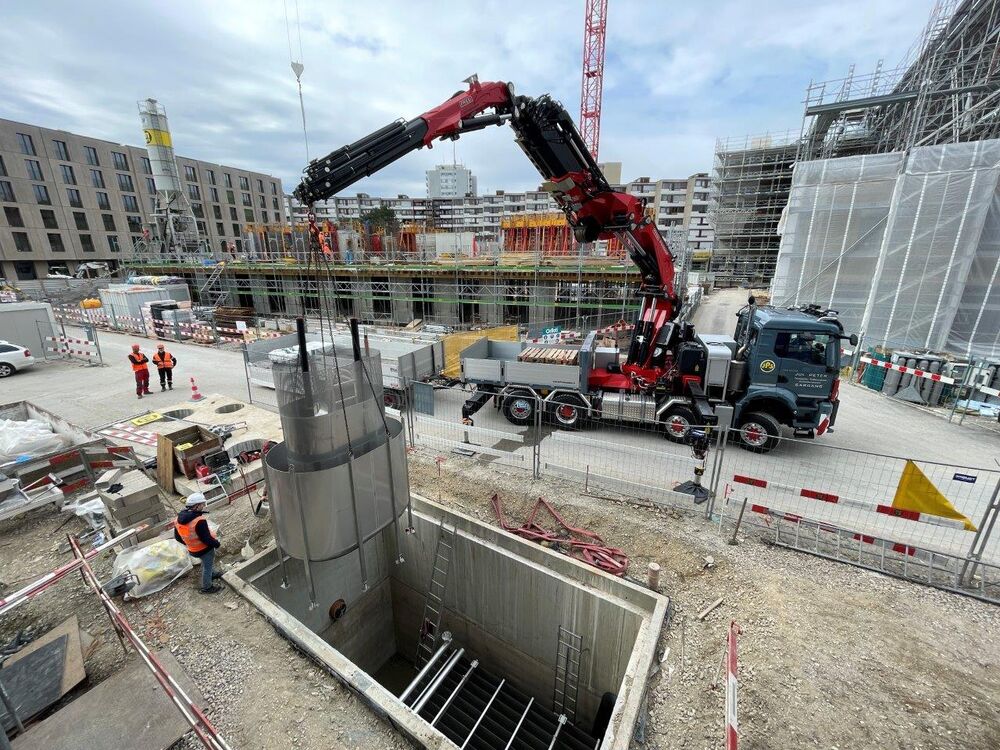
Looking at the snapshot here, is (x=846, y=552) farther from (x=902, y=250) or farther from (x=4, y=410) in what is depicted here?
(x=4, y=410)

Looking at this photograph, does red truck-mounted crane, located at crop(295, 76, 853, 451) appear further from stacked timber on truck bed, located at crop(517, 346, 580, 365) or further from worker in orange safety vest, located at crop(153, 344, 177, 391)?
worker in orange safety vest, located at crop(153, 344, 177, 391)

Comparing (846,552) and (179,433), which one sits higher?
(179,433)

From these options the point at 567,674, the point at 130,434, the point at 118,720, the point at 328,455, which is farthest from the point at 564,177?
the point at 130,434

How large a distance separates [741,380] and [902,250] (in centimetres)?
1048

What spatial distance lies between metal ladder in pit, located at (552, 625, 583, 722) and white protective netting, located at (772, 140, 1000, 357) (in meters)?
16.1

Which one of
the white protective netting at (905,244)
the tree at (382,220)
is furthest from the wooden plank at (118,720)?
the tree at (382,220)

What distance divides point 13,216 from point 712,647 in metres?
63.7

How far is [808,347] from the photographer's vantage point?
838cm

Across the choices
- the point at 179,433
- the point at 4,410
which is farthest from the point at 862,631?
the point at 4,410

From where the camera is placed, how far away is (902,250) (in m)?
14.1

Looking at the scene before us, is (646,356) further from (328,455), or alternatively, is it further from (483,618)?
(328,455)

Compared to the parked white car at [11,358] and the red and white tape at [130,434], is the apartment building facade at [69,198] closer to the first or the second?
the parked white car at [11,358]

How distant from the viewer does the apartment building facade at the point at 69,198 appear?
40.8m

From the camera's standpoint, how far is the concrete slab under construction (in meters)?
4.54
